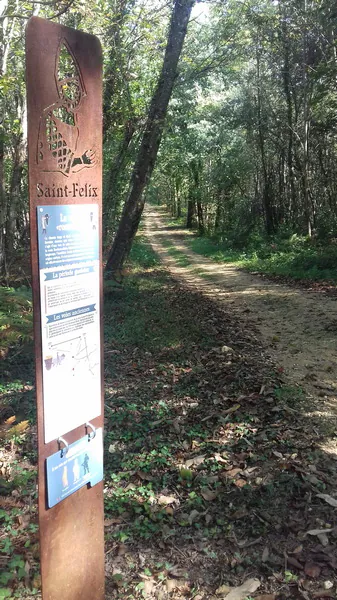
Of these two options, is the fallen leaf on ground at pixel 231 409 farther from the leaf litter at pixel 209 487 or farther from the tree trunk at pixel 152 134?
the tree trunk at pixel 152 134

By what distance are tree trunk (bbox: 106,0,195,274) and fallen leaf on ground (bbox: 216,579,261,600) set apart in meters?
8.45

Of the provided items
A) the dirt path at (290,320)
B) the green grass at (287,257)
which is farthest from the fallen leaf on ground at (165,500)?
the green grass at (287,257)

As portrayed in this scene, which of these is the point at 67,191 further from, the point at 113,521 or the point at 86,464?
the point at 113,521

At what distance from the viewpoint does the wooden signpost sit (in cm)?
191

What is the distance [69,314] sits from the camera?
2074mm

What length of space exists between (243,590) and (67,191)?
2.62 meters

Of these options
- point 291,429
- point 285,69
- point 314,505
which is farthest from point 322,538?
point 285,69

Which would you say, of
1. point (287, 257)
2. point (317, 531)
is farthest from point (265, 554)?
point (287, 257)

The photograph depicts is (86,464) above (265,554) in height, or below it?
above

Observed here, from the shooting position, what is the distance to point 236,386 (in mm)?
5219

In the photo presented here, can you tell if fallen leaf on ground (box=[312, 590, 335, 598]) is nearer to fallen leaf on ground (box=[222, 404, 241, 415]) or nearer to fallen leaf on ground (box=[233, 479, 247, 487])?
fallen leaf on ground (box=[233, 479, 247, 487])

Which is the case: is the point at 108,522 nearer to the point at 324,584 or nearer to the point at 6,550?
the point at 6,550

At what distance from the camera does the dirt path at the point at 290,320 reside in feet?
17.7

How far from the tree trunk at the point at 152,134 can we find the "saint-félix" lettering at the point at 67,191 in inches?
313
